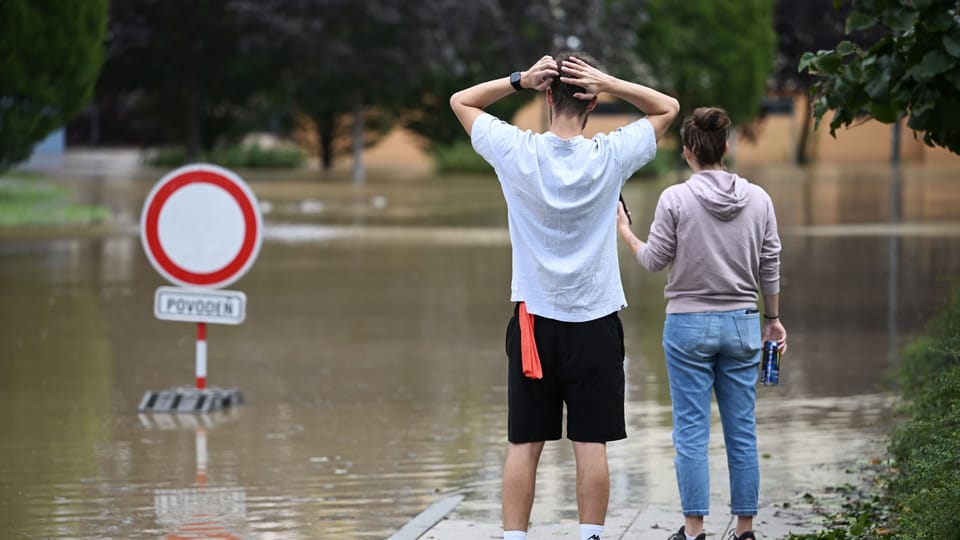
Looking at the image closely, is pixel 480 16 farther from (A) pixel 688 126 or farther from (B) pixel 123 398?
(A) pixel 688 126

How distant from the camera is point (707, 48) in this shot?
50.3 metres

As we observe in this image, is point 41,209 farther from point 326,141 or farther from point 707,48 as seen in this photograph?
point 326,141

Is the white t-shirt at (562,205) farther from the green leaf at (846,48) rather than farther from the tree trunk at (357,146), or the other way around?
the tree trunk at (357,146)

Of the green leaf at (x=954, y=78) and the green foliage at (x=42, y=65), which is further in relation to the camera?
the green foliage at (x=42, y=65)

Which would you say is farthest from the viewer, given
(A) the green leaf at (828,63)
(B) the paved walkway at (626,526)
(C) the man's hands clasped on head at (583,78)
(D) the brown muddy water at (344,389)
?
(D) the brown muddy water at (344,389)

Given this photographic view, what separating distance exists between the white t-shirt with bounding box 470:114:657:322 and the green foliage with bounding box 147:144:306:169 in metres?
46.2

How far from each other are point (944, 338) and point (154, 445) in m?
3.74

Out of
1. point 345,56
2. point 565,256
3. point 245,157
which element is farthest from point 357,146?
point 565,256

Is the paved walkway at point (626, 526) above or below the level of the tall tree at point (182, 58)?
below

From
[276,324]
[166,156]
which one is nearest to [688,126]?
[276,324]

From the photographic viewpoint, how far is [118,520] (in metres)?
6.64

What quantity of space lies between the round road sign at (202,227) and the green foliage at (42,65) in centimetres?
1178

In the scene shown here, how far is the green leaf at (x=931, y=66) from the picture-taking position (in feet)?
13.7

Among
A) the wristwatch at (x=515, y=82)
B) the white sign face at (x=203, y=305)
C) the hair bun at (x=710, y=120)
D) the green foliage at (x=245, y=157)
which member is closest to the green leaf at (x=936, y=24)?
the wristwatch at (x=515, y=82)
